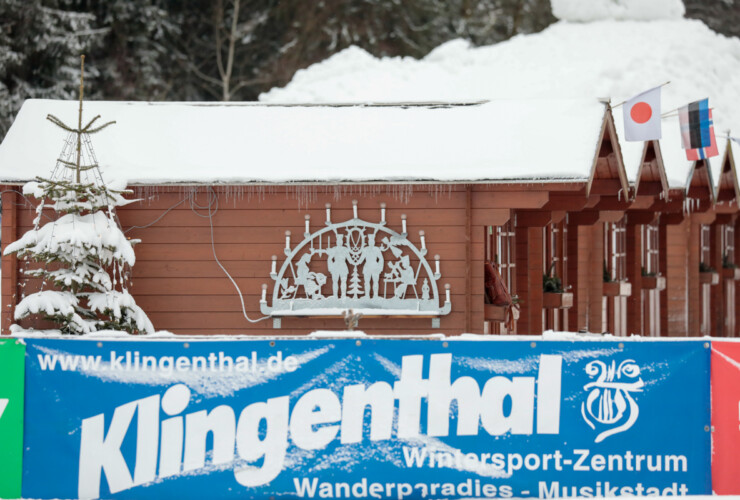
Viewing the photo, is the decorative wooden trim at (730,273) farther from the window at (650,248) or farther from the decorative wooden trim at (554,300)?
the decorative wooden trim at (554,300)

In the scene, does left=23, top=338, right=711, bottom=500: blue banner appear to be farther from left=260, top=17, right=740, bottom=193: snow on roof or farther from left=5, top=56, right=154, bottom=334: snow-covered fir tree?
left=260, top=17, right=740, bottom=193: snow on roof

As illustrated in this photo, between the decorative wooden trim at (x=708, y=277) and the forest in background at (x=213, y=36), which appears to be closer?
the decorative wooden trim at (x=708, y=277)

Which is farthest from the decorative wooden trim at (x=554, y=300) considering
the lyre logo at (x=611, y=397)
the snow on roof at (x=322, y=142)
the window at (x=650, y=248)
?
the lyre logo at (x=611, y=397)

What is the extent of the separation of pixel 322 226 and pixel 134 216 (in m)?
2.26

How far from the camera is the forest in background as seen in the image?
29406 millimetres

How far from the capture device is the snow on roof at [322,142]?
11.9 m

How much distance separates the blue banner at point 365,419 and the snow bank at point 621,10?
30.7 m

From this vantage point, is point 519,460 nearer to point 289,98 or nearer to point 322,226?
point 322,226

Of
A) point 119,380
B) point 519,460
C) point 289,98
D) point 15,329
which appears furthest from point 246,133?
point 289,98

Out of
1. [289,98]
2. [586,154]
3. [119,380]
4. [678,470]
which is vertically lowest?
[678,470]

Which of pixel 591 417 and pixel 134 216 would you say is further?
pixel 134 216

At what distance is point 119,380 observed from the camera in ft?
24.2

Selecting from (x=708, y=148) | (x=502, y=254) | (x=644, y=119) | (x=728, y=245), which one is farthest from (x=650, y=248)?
(x=644, y=119)

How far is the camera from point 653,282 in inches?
763
